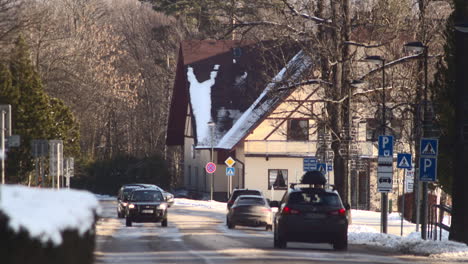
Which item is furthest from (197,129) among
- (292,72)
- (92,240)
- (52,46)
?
(92,240)

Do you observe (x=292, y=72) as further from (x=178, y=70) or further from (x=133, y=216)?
(x=178, y=70)

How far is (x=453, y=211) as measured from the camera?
85.4ft

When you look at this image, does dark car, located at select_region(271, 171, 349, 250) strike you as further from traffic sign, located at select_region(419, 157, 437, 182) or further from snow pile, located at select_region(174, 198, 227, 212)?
snow pile, located at select_region(174, 198, 227, 212)

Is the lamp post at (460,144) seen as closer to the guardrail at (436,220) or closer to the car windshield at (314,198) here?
the guardrail at (436,220)

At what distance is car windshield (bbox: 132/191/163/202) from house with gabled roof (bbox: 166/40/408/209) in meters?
27.3

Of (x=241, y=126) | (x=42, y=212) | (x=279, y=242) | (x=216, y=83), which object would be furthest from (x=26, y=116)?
(x=42, y=212)

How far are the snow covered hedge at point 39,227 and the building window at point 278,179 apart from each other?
67.2 metres

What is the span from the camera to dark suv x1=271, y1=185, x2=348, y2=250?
78.1 feet

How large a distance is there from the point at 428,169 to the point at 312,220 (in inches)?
179

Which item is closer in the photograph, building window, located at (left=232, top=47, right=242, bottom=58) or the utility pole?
the utility pole

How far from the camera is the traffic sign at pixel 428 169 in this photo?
2675 cm

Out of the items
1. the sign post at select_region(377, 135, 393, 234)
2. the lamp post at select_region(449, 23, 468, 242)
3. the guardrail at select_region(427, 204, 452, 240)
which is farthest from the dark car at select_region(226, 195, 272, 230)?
the lamp post at select_region(449, 23, 468, 242)

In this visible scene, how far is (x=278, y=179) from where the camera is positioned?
7369cm

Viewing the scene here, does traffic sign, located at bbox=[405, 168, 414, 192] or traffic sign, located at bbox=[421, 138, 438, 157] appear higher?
traffic sign, located at bbox=[421, 138, 438, 157]
